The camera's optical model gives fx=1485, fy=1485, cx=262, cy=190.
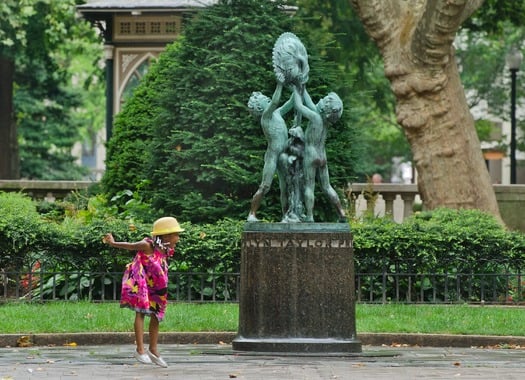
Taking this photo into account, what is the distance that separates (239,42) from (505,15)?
14.7 meters

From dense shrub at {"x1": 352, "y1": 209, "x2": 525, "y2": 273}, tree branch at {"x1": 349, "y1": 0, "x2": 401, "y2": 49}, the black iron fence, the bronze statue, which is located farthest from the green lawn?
tree branch at {"x1": 349, "y1": 0, "x2": 401, "y2": 49}

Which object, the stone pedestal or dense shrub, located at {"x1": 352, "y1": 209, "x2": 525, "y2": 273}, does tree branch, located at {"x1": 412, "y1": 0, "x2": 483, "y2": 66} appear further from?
the stone pedestal

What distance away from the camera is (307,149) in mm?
14219

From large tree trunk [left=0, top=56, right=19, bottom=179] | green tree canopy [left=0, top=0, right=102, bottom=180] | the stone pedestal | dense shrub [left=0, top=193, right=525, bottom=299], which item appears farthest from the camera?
green tree canopy [left=0, top=0, right=102, bottom=180]

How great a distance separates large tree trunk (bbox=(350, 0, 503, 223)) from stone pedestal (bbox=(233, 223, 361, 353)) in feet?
31.8

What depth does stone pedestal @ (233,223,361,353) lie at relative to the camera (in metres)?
13.7

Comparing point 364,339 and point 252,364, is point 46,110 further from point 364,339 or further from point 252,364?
point 252,364

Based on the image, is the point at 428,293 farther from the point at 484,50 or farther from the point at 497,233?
the point at 484,50

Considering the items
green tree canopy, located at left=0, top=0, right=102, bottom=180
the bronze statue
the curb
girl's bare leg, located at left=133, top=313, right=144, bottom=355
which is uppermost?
green tree canopy, located at left=0, top=0, right=102, bottom=180

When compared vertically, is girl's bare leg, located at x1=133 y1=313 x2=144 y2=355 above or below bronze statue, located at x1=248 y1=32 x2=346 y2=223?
below

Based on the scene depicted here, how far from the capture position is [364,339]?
49.5 feet

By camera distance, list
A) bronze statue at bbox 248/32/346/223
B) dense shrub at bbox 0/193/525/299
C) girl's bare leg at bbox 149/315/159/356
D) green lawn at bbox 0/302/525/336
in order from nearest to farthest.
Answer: girl's bare leg at bbox 149/315/159/356 < bronze statue at bbox 248/32/346/223 < green lawn at bbox 0/302/525/336 < dense shrub at bbox 0/193/525/299

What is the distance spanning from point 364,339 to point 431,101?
8813mm

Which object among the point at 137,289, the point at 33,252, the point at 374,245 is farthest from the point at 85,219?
the point at 137,289
